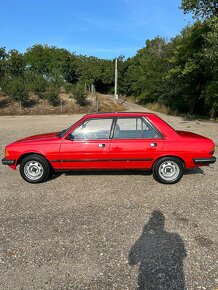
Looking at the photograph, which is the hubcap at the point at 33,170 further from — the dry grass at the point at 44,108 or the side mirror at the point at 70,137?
the dry grass at the point at 44,108

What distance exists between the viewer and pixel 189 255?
10.2 ft

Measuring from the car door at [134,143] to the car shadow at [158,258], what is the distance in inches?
67.0

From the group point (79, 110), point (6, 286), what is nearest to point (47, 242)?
point (6, 286)

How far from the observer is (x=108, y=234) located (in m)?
3.59

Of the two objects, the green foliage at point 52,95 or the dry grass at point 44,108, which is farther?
the green foliage at point 52,95

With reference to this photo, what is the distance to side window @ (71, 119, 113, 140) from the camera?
5359 millimetres

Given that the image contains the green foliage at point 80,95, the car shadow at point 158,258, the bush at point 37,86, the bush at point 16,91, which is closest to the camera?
the car shadow at point 158,258

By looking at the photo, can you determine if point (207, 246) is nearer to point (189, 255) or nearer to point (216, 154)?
point (189, 255)

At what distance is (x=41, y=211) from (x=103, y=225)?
45.6 inches

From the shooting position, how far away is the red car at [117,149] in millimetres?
5250

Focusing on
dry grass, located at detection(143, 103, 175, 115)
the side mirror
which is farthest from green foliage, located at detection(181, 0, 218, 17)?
the side mirror

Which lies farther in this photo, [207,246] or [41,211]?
[41,211]

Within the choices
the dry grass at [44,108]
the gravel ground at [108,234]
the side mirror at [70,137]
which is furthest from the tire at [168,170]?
the dry grass at [44,108]

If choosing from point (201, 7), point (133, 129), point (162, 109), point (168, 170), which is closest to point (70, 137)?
point (133, 129)
